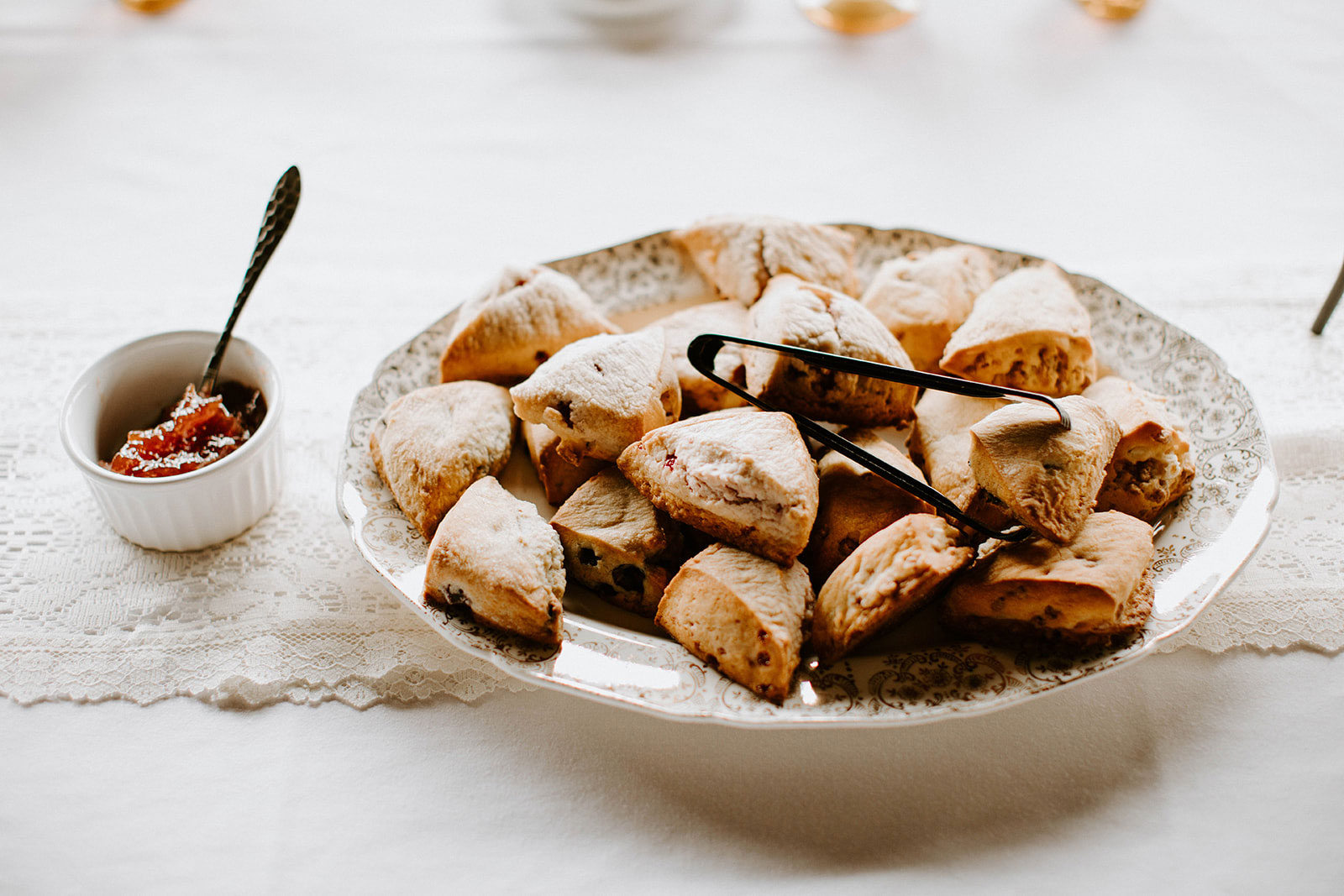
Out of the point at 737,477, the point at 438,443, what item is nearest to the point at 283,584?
the point at 438,443

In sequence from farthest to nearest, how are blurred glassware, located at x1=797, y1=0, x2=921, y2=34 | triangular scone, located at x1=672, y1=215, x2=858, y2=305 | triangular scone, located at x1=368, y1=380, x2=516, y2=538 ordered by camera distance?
blurred glassware, located at x1=797, y1=0, x2=921, y2=34 → triangular scone, located at x1=672, y1=215, x2=858, y2=305 → triangular scone, located at x1=368, y1=380, x2=516, y2=538

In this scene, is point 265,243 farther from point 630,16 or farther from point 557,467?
point 630,16

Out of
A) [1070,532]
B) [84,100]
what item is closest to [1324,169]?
[1070,532]

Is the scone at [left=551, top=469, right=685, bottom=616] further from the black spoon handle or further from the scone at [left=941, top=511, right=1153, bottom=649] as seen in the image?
the black spoon handle

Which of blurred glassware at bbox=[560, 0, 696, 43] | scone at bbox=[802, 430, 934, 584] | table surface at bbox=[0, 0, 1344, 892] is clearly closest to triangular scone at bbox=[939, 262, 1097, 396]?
scone at bbox=[802, 430, 934, 584]

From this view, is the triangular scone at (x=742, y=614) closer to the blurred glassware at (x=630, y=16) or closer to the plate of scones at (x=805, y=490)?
the plate of scones at (x=805, y=490)

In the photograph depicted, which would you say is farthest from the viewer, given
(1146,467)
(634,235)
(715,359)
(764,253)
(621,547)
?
(634,235)
